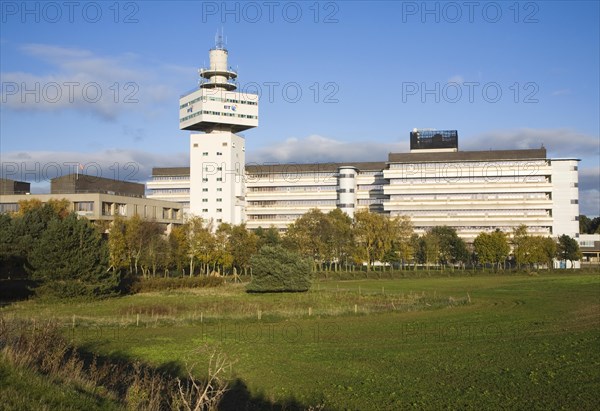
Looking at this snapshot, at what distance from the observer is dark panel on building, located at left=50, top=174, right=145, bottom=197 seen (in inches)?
→ 4131

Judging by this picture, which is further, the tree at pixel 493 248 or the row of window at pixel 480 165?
the row of window at pixel 480 165

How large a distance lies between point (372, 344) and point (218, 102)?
4431 inches

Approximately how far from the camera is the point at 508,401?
20672mm

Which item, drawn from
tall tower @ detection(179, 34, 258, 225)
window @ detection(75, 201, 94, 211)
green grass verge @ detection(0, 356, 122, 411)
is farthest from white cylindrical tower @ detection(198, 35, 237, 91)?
green grass verge @ detection(0, 356, 122, 411)

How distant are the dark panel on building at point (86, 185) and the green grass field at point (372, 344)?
48016 millimetres

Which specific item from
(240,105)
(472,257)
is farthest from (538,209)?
(240,105)

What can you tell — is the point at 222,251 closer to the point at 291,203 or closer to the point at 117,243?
the point at 117,243

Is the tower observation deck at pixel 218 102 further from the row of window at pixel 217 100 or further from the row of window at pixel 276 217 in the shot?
the row of window at pixel 276 217

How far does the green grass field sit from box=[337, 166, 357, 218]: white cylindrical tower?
91124 millimetres

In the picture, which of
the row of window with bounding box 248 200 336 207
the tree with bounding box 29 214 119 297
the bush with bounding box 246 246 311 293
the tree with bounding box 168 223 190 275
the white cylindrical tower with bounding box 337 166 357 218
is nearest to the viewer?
the tree with bounding box 29 214 119 297

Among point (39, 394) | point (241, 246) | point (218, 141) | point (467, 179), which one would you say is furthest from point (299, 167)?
point (39, 394)

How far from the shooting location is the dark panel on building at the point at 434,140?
156m

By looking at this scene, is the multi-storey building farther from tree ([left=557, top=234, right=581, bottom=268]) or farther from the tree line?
tree ([left=557, top=234, right=581, bottom=268])

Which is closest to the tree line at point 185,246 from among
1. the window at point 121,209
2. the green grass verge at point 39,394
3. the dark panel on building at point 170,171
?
the window at point 121,209
